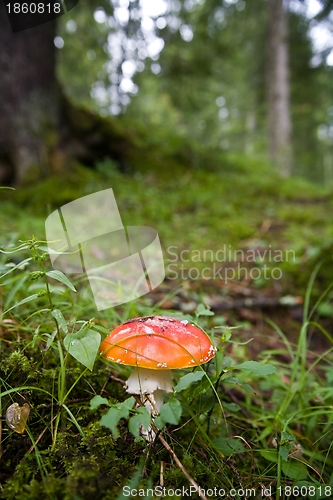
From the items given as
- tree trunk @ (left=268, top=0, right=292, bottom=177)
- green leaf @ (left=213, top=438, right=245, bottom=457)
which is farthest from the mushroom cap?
tree trunk @ (left=268, top=0, right=292, bottom=177)

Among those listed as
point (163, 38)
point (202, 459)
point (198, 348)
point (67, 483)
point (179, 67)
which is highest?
point (163, 38)

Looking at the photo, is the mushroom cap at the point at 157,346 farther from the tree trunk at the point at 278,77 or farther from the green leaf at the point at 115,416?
the tree trunk at the point at 278,77

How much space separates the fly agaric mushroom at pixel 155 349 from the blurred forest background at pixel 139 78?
3.53 m

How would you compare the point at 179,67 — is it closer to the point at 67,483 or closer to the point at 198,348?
the point at 198,348

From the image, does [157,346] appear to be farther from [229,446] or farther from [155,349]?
[229,446]

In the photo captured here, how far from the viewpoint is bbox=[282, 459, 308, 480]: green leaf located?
119 cm

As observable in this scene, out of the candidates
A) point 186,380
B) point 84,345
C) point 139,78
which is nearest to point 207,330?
point 186,380

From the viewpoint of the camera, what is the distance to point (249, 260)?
143 inches

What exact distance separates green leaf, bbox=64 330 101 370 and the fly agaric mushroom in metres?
0.09

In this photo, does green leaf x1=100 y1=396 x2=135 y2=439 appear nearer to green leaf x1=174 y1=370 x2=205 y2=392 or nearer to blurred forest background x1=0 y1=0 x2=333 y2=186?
green leaf x1=174 y1=370 x2=205 y2=392

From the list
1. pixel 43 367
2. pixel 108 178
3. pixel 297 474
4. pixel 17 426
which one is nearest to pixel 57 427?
pixel 17 426

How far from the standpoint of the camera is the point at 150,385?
4.09 ft

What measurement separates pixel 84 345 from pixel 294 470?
35.5 inches

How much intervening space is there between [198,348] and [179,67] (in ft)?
20.4
